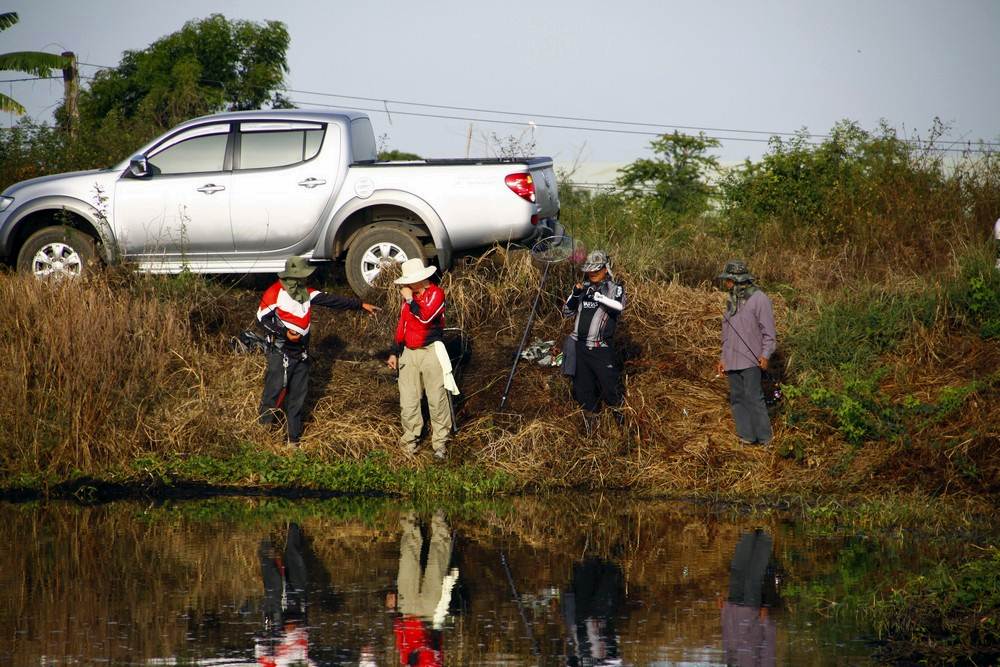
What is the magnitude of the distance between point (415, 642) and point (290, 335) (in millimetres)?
5923

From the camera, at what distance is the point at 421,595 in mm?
7602

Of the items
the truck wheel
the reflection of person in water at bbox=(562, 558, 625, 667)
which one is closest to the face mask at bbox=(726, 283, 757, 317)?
the reflection of person in water at bbox=(562, 558, 625, 667)

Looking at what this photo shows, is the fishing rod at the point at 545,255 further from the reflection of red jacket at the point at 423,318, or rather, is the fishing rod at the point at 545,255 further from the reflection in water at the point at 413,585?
the reflection in water at the point at 413,585

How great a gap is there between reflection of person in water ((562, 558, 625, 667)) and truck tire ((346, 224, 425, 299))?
5.79m

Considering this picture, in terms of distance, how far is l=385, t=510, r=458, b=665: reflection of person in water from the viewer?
6.46 metres

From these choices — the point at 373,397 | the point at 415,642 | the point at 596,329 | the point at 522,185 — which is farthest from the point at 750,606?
the point at 522,185

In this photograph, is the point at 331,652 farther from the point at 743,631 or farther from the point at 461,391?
the point at 461,391

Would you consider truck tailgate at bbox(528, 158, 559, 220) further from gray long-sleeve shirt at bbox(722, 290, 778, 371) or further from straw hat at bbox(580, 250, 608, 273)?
gray long-sleeve shirt at bbox(722, 290, 778, 371)

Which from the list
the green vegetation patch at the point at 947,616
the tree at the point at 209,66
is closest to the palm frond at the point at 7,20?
the tree at the point at 209,66

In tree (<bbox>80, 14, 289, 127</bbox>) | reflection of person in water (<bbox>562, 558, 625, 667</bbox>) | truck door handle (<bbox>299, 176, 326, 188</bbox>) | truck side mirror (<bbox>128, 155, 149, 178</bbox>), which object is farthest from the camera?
tree (<bbox>80, 14, 289, 127</bbox>)

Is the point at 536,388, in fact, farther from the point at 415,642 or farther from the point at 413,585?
the point at 415,642

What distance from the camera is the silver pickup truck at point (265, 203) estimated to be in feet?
44.1

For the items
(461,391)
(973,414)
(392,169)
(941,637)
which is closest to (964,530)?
(973,414)

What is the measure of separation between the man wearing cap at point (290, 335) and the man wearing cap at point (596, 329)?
6.73 feet
